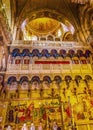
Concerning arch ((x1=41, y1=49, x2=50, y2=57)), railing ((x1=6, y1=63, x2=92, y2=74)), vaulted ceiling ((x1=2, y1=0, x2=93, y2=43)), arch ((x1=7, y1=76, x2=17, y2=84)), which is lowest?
arch ((x1=7, y1=76, x2=17, y2=84))

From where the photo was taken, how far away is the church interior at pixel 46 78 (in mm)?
9234

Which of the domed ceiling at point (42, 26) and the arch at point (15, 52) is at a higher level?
the domed ceiling at point (42, 26)

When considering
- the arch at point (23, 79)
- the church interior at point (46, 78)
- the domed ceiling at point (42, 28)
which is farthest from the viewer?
the domed ceiling at point (42, 28)

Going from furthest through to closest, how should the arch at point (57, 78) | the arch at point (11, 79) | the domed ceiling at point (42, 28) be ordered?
the domed ceiling at point (42, 28) → the arch at point (57, 78) → the arch at point (11, 79)

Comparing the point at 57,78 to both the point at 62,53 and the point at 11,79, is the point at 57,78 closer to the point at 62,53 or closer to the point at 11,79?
the point at 62,53

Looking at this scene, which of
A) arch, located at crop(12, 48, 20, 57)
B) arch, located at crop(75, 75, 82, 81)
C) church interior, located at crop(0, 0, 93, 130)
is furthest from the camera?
arch, located at crop(12, 48, 20, 57)

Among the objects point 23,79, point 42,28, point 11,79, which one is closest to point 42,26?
point 42,28

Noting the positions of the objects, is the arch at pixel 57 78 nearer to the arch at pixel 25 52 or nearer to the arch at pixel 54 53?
the arch at pixel 54 53

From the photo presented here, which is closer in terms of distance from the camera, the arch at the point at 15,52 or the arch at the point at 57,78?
the arch at the point at 57,78

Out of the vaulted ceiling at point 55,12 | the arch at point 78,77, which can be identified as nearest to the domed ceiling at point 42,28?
the vaulted ceiling at point 55,12

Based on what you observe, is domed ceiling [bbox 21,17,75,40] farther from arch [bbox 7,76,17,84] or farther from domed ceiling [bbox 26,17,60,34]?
arch [bbox 7,76,17,84]

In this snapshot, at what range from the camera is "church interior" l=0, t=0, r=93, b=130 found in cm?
923

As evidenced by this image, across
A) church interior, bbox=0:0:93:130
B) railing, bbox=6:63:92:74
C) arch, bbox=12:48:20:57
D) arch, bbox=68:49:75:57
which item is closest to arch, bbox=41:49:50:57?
church interior, bbox=0:0:93:130

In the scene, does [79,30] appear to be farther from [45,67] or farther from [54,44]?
[45,67]
